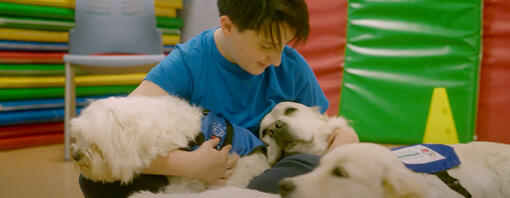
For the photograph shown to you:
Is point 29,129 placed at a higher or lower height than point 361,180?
lower

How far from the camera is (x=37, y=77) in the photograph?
10.3ft

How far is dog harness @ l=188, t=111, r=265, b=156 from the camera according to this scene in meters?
1.18

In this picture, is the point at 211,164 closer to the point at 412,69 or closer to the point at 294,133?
the point at 294,133

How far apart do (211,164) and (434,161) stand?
522 mm

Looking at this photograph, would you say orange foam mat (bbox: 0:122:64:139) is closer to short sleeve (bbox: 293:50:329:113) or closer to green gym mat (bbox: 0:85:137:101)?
green gym mat (bbox: 0:85:137:101)

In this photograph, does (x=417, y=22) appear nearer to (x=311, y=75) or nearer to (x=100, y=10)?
(x=311, y=75)

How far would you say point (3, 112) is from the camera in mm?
2979

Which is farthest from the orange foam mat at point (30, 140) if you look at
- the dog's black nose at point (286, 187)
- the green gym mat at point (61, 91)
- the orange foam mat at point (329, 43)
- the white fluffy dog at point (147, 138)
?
the dog's black nose at point (286, 187)

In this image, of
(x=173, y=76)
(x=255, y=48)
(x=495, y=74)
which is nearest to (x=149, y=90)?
(x=173, y=76)

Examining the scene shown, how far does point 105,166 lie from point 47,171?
162 centimetres

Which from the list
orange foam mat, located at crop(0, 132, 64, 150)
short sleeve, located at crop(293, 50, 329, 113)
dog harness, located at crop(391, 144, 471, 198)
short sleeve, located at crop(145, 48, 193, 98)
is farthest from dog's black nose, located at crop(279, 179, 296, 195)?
orange foam mat, located at crop(0, 132, 64, 150)

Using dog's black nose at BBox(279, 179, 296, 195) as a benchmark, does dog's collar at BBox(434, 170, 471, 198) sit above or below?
below

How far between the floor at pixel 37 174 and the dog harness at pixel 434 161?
157 centimetres

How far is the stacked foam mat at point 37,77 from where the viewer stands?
9.72 feet
